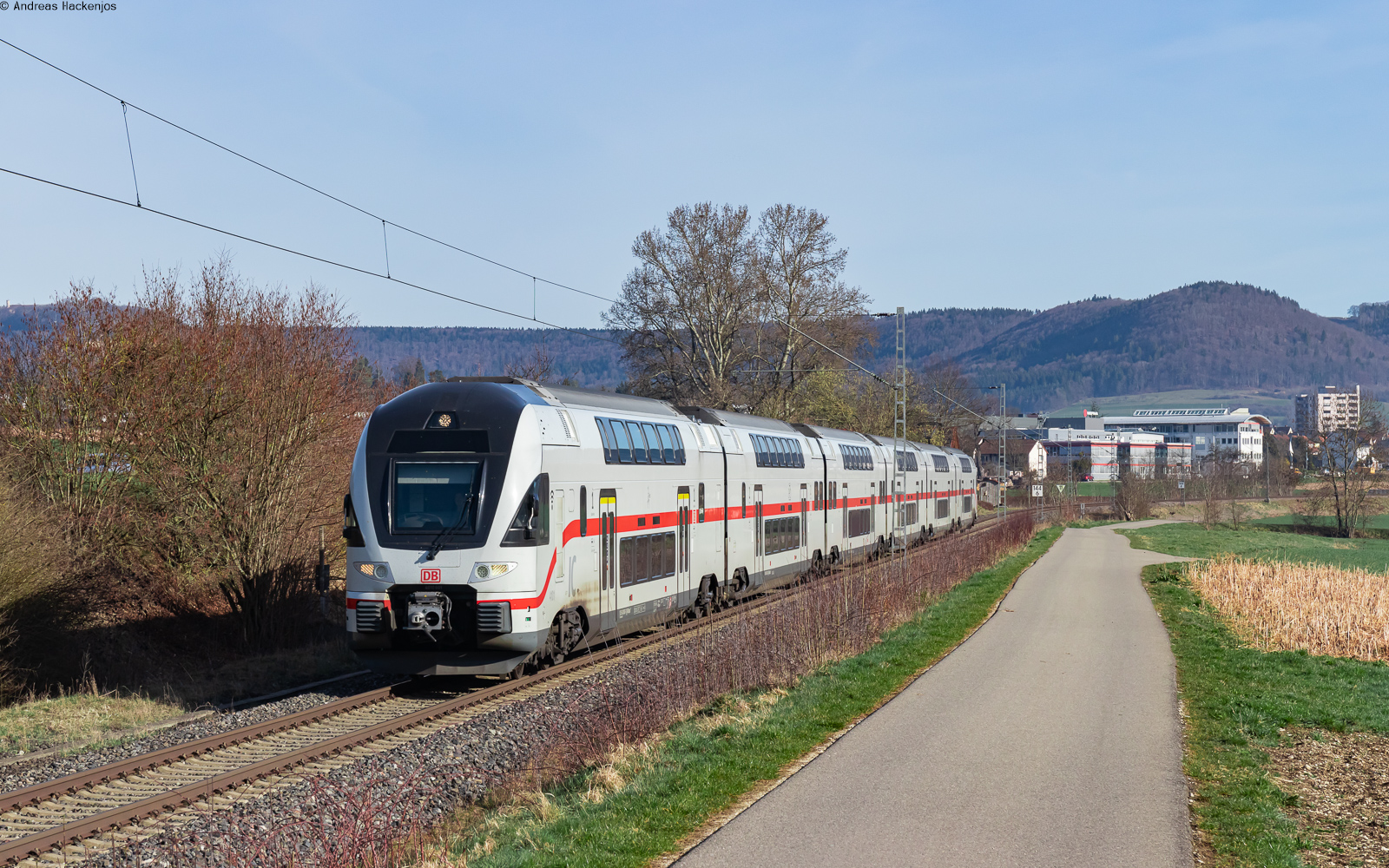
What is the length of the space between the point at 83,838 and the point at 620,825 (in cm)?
464

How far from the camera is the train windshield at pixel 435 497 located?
1498cm

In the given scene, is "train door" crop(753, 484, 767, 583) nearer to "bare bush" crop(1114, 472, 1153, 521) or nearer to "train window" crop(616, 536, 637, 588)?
"train window" crop(616, 536, 637, 588)

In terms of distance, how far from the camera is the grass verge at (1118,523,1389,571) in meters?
50.2

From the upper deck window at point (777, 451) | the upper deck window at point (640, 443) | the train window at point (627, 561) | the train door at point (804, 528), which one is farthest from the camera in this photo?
the train door at point (804, 528)

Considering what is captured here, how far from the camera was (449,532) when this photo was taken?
14.9 m

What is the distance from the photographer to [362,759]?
1196 cm

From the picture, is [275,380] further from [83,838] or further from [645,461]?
[83,838]

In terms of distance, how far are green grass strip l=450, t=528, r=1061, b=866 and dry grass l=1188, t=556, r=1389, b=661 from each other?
7.37 metres

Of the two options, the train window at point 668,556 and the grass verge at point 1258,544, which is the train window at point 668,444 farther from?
the grass verge at point 1258,544

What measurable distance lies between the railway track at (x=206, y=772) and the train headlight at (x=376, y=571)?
5.53 feet

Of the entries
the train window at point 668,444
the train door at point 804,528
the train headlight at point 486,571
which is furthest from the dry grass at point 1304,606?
the train headlight at point 486,571

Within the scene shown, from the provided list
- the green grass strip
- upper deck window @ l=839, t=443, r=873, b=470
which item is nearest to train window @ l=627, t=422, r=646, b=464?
the green grass strip

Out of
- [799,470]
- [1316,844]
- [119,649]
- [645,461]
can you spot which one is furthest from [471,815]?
[799,470]

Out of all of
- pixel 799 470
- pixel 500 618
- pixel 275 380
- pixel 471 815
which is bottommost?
pixel 471 815
